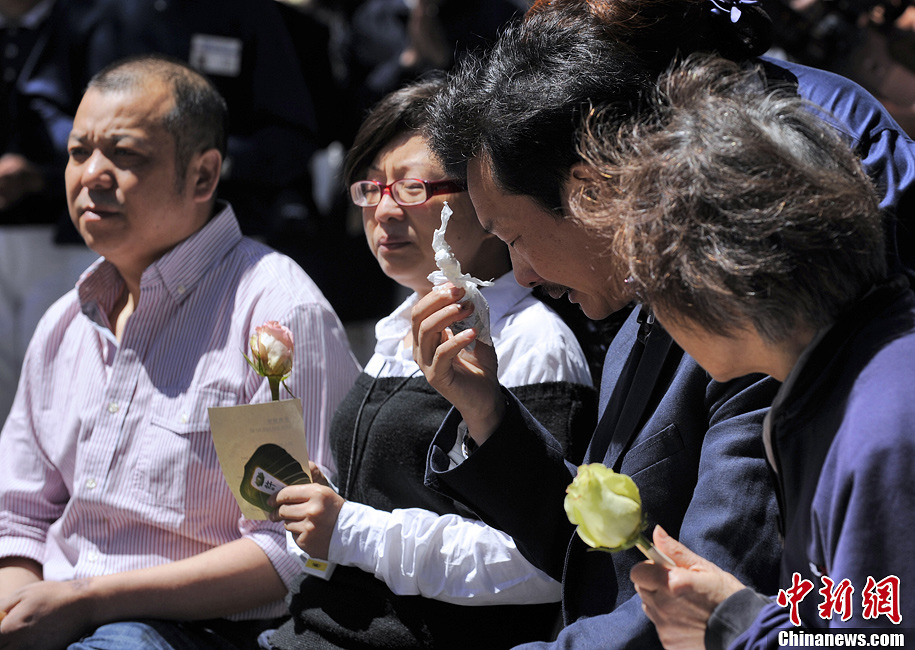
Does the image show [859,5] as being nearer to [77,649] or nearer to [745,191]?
[745,191]

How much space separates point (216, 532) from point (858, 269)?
5.70 ft

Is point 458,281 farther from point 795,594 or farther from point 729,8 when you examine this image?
point 795,594

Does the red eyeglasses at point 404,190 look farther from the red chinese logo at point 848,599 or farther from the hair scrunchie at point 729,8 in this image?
the red chinese logo at point 848,599

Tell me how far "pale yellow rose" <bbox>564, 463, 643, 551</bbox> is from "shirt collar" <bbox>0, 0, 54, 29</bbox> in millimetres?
4133

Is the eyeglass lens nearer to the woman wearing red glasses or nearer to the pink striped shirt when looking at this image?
the woman wearing red glasses

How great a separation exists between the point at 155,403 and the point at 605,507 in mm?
1571

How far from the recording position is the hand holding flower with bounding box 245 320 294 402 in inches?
76.0

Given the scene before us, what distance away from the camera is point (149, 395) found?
8.17 feet

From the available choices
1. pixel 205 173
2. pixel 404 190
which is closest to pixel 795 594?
pixel 404 190

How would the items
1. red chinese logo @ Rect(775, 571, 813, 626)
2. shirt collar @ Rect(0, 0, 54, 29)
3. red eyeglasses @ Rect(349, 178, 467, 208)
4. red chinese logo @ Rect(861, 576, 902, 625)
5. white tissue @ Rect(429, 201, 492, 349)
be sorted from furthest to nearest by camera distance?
1. shirt collar @ Rect(0, 0, 54, 29)
2. red eyeglasses @ Rect(349, 178, 467, 208)
3. white tissue @ Rect(429, 201, 492, 349)
4. red chinese logo @ Rect(775, 571, 813, 626)
5. red chinese logo @ Rect(861, 576, 902, 625)

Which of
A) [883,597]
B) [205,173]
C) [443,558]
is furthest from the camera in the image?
[205,173]

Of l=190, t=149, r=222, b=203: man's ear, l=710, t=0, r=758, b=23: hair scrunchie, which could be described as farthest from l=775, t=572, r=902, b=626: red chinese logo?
l=190, t=149, r=222, b=203: man's ear

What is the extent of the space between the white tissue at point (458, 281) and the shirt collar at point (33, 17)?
345 centimetres

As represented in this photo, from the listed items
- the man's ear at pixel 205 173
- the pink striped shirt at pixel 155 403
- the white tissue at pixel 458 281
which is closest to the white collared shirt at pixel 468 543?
the white tissue at pixel 458 281
